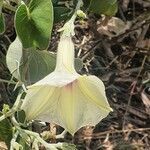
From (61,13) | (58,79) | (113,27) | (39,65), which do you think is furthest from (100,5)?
(58,79)

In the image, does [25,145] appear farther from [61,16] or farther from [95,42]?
[95,42]

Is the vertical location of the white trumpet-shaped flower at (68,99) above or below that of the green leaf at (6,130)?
above

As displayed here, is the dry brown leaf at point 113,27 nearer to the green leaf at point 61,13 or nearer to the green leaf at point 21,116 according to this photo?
the green leaf at point 61,13

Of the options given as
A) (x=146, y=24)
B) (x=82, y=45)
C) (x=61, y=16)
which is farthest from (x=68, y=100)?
(x=146, y=24)

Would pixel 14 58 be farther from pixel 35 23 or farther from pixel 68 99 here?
pixel 68 99

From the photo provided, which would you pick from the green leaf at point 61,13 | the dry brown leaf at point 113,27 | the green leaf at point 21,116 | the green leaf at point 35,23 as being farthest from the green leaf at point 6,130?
the dry brown leaf at point 113,27

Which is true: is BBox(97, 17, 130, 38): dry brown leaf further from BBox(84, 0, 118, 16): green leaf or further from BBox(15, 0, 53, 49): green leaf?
BBox(15, 0, 53, 49): green leaf

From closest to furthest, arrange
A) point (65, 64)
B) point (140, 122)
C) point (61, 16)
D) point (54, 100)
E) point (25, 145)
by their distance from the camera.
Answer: point (65, 64)
point (54, 100)
point (25, 145)
point (61, 16)
point (140, 122)

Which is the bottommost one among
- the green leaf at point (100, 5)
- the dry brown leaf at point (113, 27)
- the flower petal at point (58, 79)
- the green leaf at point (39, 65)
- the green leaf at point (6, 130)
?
the green leaf at point (6, 130)
